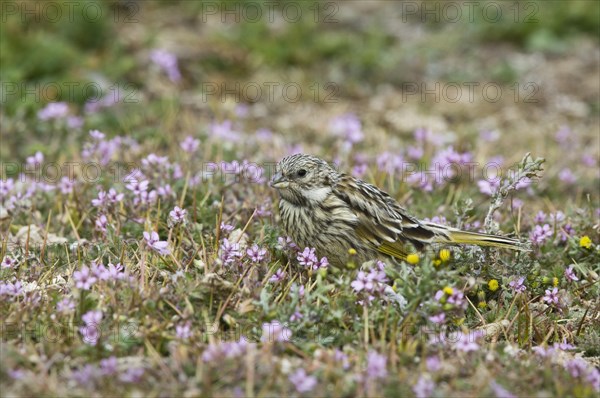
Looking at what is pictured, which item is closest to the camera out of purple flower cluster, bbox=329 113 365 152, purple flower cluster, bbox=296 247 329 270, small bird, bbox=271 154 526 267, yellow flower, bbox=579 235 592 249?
purple flower cluster, bbox=296 247 329 270

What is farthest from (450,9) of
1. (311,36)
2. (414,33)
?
(311,36)

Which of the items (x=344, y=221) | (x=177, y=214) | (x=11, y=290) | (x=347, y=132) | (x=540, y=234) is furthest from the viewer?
(x=347, y=132)

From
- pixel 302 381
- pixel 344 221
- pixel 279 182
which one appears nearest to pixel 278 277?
pixel 344 221

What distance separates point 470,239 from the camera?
5.87 metres

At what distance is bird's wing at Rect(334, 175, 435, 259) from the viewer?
601cm

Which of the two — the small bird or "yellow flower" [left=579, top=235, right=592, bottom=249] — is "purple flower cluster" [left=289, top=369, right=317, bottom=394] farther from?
"yellow flower" [left=579, top=235, right=592, bottom=249]

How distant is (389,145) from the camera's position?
906cm

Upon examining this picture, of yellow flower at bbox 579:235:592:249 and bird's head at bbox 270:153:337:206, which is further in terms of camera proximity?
yellow flower at bbox 579:235:592:249

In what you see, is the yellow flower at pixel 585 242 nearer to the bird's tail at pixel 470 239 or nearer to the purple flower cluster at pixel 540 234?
the purple flower cluster at pixel 540 234

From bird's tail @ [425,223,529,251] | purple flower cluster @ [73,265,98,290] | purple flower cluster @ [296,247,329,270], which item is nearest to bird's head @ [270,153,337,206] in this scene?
purple flower cluster @ [296,247,329,270]

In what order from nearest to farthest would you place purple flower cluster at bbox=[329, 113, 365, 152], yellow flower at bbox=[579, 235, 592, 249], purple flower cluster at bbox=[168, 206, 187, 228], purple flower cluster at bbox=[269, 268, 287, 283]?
purple flower cluster at bbox=[269, 268, 287, 283] < purple flower cluster at bbox=[168, 206, 187, 228] < yellow flower at bbox=[579, 235, 592, 249] < purple flower cluster at bbox=[329, 113, 365, 152]

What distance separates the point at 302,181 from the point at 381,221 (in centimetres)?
65

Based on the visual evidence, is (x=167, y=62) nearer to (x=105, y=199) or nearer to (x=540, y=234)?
(x=105, y=199)

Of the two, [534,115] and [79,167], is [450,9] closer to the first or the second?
[534,115]
